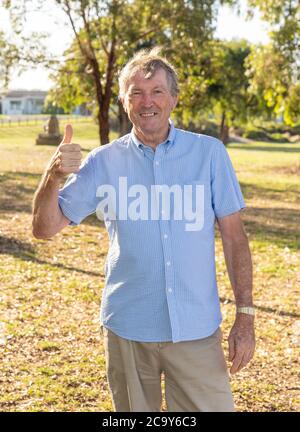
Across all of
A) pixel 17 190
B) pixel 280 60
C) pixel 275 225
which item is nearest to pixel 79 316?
pixel 275 225

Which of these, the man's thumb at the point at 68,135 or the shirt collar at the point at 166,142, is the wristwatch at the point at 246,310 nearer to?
the shirt collar at the point at 166,142

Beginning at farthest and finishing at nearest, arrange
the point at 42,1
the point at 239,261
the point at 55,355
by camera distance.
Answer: the point at 42,1
the point at 55,355
the point at 239,261

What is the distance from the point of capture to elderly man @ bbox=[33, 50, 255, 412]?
3.08 metres

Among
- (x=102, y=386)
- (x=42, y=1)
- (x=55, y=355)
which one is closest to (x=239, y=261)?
(x=102, y=386)

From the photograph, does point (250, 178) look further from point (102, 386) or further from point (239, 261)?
point (239, 261)

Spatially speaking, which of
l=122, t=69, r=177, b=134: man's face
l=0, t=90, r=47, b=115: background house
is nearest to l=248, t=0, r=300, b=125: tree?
l=122, t=69, r=177, b=134: man's face

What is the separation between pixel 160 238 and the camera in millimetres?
3086

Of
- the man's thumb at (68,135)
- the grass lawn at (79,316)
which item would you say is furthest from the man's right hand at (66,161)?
the grass lawn at (79,316)

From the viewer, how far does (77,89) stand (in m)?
20.7

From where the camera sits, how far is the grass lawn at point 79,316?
5531 millimetres

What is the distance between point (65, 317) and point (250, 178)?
18.1 metres

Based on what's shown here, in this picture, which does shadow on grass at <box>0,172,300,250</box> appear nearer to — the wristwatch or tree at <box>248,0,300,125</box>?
tree at <box>248,0,300,125</box>

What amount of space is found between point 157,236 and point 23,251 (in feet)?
27.0

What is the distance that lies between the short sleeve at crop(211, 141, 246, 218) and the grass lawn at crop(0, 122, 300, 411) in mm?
2587
